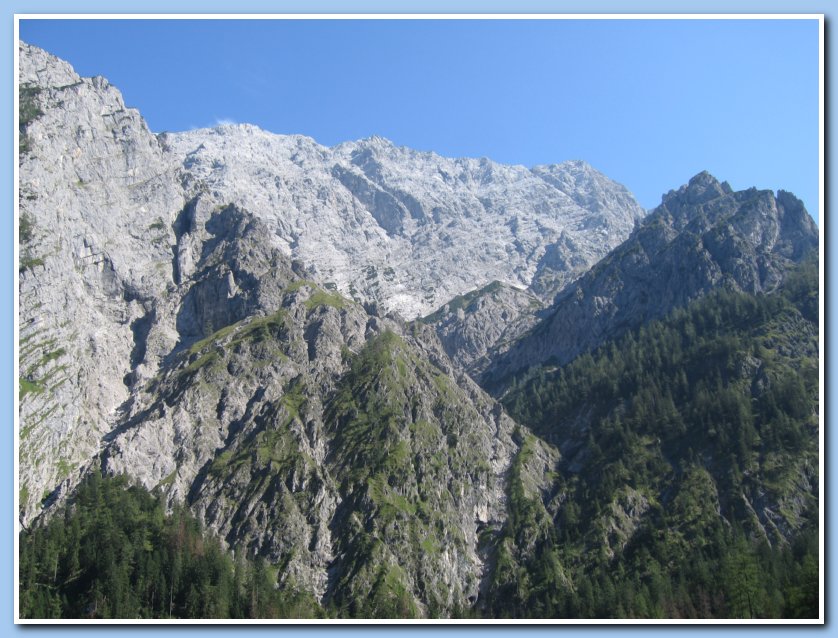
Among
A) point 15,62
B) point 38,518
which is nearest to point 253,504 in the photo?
point 38,518

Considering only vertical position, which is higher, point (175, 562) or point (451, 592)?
point (175, 562)

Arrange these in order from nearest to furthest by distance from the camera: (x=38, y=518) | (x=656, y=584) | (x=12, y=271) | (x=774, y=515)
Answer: (x=12, y=271) → (x=656, y=584) → (x=38, y=518) → (x=774, y=515)

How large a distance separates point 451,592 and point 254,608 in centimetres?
6096

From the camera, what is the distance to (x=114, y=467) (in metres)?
194

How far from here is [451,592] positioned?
608ft

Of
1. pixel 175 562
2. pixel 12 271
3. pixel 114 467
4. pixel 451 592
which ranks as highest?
pixel 12 271

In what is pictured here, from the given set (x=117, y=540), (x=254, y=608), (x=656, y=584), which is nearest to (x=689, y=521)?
(x=656, y=584)

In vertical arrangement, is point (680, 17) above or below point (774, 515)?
above

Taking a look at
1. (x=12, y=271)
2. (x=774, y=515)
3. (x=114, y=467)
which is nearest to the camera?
(x=12, y=271)

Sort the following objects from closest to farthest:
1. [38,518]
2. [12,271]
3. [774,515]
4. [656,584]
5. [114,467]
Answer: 1. [12,271]
2. [656,584]
3. [38,518]
4. [774,515]
5. [114,467]

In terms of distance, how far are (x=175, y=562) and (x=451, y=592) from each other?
73.2 meters

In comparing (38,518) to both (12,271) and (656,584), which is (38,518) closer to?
(12,271)

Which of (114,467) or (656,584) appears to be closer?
(656,584)

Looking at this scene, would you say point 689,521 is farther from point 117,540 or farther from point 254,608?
point 117,540
